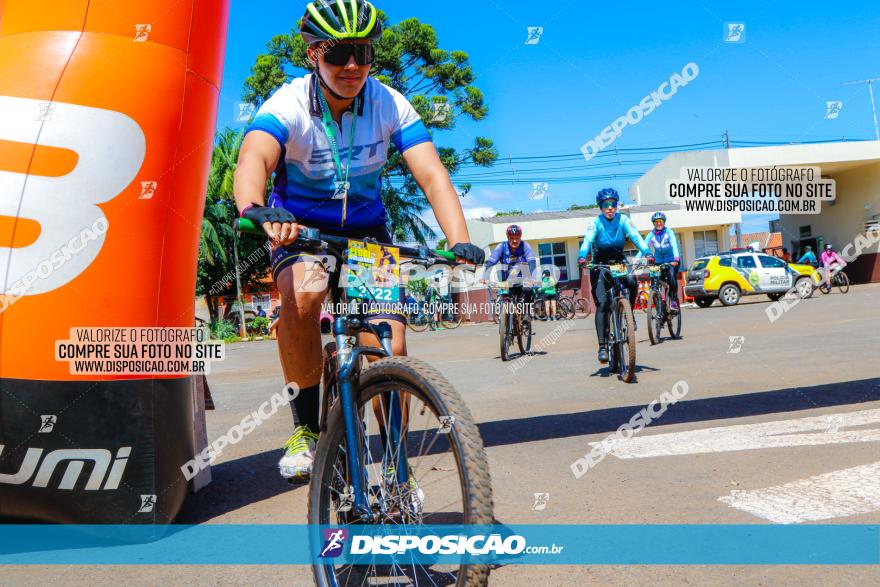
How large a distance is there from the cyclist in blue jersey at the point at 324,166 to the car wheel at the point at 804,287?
82.8ft

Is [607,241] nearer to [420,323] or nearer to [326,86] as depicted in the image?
[326,86]

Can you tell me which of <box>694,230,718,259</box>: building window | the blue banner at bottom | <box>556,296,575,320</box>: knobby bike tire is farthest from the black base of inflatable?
<box>694,230,718,259</box>: building window

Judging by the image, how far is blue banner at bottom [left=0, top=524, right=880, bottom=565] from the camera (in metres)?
2.27

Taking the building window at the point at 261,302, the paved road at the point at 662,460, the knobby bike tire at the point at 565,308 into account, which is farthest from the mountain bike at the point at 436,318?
the building window at the point at 261,302

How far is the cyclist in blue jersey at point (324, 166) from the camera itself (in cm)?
280

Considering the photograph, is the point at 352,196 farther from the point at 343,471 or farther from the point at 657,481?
the point at 657,481

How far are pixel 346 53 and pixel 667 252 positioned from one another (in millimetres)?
10615

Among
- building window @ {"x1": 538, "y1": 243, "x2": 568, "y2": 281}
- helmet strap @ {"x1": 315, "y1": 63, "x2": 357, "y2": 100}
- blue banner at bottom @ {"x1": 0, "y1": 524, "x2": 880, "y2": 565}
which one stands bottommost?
blue banner at bottom @ {"x1": 0, "y1": 524, "x2": 880, "y2": 565}

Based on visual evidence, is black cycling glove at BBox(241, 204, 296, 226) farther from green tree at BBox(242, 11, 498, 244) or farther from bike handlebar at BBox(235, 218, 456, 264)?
green tree at BBox(242, 11, 498, 244)

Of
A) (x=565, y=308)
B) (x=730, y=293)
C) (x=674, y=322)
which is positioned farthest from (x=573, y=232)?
(x=674, y=322)

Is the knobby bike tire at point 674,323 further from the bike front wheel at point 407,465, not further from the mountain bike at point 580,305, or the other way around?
the mountain bike at point 580,305

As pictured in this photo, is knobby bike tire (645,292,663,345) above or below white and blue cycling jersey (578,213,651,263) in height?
below

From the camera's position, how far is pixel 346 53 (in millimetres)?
2846

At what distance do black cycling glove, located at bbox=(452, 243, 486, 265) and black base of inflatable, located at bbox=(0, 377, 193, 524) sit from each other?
173 centimetres
